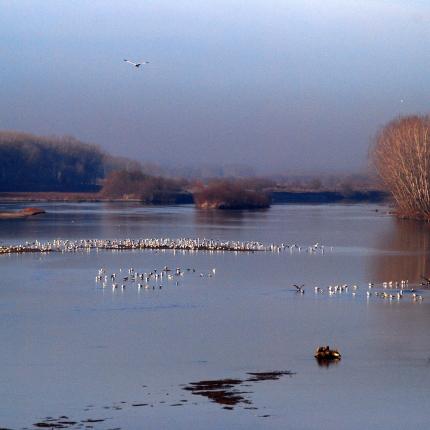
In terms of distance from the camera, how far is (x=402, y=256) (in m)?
23.6

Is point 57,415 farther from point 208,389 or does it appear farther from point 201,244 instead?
point 201,244

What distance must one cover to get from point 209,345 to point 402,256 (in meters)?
12.8

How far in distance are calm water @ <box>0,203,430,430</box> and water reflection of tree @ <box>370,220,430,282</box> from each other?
0.08m

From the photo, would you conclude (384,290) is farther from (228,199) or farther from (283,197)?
(283,197)

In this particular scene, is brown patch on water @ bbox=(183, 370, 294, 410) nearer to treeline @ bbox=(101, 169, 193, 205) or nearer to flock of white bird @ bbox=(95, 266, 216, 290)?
flock of white bird @ bbox=(95, 266, 216, 290)

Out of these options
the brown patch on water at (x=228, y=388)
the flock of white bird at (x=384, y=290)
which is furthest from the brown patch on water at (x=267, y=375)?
the flock of white bird at (x=384, y=290)

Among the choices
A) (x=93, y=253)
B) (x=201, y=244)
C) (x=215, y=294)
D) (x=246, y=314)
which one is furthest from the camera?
(x=201, y=244)

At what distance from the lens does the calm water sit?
8742 millimetres

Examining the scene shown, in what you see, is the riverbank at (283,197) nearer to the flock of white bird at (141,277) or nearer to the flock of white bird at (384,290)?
the flock of white bird at (141,277)

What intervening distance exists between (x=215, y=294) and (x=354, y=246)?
1105 cm

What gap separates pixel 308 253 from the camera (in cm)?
2427

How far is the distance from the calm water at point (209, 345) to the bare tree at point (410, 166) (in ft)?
77.9

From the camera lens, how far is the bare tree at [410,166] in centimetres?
4500

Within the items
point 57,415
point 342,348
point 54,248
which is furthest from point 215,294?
point 54,248
